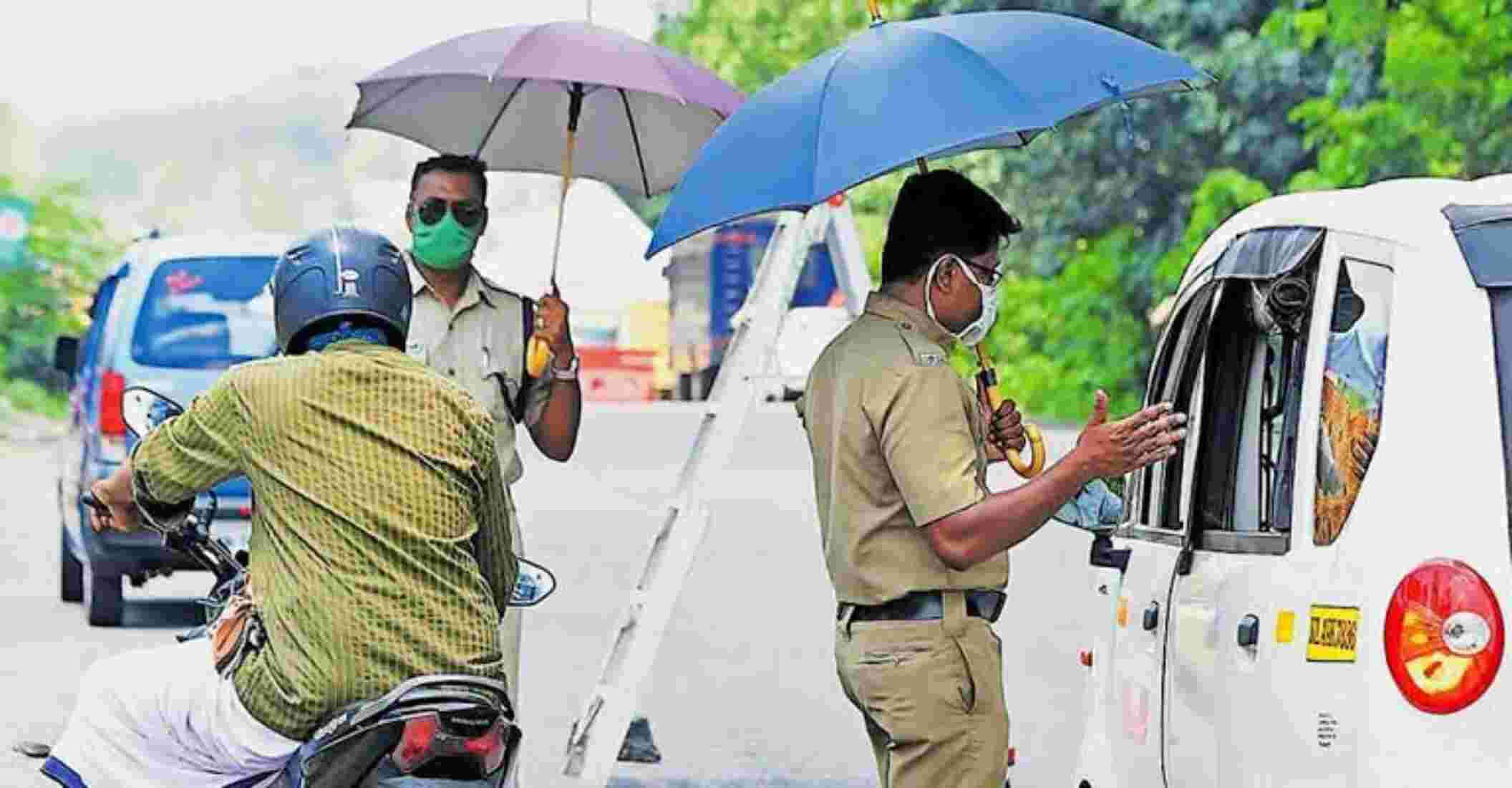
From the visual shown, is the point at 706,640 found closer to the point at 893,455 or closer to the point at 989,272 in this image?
the point at 989,272

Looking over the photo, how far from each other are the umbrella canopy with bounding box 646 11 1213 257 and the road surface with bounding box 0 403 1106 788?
351cm

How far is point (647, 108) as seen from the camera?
8.59 meters

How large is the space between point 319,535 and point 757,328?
4.78 m

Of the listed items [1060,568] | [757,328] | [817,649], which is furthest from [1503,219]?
[1060,568]

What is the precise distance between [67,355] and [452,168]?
940 centimetres

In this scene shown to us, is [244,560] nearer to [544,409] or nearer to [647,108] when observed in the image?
[544,409]

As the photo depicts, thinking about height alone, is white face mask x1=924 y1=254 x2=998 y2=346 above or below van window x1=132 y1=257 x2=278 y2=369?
below

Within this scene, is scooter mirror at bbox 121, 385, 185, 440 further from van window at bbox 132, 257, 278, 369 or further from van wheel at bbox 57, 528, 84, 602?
van wheel at bbox 57, 528, 84, 602

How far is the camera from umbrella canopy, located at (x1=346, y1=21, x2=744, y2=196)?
803 centimetres

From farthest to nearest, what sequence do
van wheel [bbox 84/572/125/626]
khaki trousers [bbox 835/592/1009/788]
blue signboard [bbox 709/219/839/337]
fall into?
1. blue signboard [bbox 709/219/839/337]
2. van wheel [bbox 84/572/125/626]
3. khaki trousers [bbox 835/592/1009/788]

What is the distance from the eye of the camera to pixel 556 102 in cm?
869

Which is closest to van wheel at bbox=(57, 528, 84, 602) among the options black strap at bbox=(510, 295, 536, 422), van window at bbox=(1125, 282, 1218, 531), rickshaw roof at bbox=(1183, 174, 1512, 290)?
black strap at bbox=(510, 295, 536, 422)

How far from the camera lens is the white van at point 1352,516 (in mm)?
4812

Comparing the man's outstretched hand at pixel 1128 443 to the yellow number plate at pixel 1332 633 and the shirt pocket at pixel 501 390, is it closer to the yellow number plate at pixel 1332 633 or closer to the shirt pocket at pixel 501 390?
the yellow number plate at pixel 1332 633
